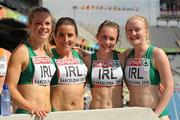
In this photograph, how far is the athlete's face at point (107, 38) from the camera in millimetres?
3762

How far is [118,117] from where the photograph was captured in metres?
3.31

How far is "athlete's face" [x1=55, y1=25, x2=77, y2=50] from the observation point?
3.67 metres

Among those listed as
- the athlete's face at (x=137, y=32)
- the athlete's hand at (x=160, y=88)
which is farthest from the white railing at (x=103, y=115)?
the athlete's face at (x=137, y=32)

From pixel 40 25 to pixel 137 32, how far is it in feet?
2.65

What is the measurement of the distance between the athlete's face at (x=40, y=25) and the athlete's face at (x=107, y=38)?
1.63 feet

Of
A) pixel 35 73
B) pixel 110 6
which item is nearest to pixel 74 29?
pixel 35 73

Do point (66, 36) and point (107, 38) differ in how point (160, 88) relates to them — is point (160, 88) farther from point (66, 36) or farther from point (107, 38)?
point (66, 36)

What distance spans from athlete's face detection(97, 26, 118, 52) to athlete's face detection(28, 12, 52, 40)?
496mm

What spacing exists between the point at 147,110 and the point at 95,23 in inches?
1653

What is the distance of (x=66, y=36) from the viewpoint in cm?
367

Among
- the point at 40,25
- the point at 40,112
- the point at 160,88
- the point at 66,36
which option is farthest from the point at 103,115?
the point at 40,25

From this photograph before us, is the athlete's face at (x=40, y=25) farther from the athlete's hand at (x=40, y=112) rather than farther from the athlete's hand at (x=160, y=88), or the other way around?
the athlete's hand at (x=160, y=88)

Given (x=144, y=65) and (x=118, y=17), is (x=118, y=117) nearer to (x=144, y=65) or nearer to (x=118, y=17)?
(x=144, y=65)

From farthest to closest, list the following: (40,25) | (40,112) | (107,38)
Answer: (107,38) → (40,25) → (40,112)
